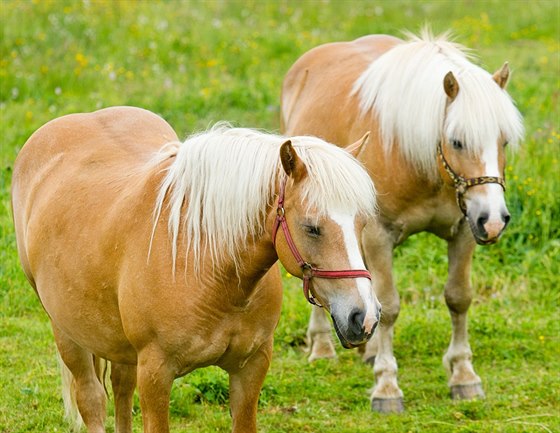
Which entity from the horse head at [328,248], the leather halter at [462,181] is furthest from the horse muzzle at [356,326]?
the leather halter at [462,181]

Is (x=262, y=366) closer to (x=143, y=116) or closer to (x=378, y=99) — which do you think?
(x=143, y=116)

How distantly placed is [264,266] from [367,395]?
2.18 meters

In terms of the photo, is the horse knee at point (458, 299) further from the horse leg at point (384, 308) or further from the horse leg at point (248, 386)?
the horse leg at point (248, 386)

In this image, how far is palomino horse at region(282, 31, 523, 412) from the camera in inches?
187

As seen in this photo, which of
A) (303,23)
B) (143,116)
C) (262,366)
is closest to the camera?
(262,366)

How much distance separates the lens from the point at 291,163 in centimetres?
333

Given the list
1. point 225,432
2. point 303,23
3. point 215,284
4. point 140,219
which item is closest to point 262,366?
point 215,284

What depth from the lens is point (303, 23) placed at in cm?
1238

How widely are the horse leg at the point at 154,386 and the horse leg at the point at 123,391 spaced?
0.89 metres

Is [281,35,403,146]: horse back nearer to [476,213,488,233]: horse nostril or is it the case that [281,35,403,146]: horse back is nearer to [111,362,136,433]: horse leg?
[476,213,488,233]: horse nostril

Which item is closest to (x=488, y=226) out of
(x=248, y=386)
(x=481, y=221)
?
(x=481, y=221)

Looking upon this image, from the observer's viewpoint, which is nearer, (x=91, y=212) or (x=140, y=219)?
(x=140, y=219)

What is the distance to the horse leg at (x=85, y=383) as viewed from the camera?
446 centimetres

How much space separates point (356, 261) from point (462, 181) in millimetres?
1664
